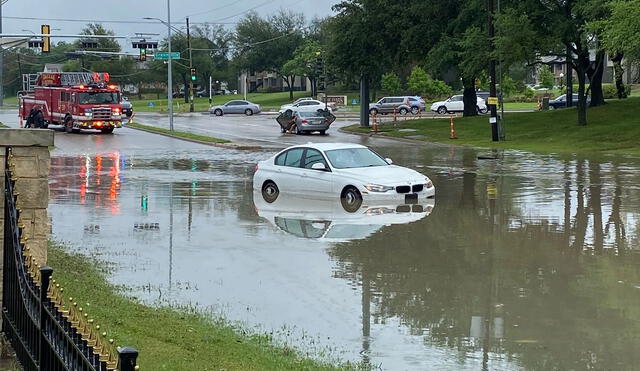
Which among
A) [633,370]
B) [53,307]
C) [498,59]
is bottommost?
[633,370]

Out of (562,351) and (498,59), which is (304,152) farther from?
(498,59)

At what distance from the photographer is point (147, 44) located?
235 feet

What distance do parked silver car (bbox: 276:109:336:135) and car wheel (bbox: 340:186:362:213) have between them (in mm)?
34221

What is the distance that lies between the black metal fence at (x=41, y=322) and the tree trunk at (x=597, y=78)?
44510 millimetres

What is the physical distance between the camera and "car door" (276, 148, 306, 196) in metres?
22.4

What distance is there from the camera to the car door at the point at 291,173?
22.4 meters

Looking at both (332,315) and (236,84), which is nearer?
(332,315)

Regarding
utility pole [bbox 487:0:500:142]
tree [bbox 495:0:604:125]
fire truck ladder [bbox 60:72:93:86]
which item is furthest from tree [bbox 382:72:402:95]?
utility pole [bbox 487:0:500:142]

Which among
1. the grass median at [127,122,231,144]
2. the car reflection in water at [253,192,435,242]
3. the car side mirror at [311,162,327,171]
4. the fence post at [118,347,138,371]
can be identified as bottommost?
the car reflection in water at [253,192,435,242]

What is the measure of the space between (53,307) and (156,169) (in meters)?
27.1

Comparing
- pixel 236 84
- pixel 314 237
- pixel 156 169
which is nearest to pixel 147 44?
pixel 156 169

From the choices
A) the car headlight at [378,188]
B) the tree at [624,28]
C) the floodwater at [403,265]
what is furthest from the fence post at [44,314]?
the tree at [624,28]

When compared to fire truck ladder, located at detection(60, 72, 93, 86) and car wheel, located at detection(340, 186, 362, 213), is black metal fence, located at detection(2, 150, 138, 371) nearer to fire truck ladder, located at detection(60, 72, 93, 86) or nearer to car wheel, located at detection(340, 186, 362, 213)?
car wheel, located at detection(340, 186, 362, 213)

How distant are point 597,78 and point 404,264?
143 feet
